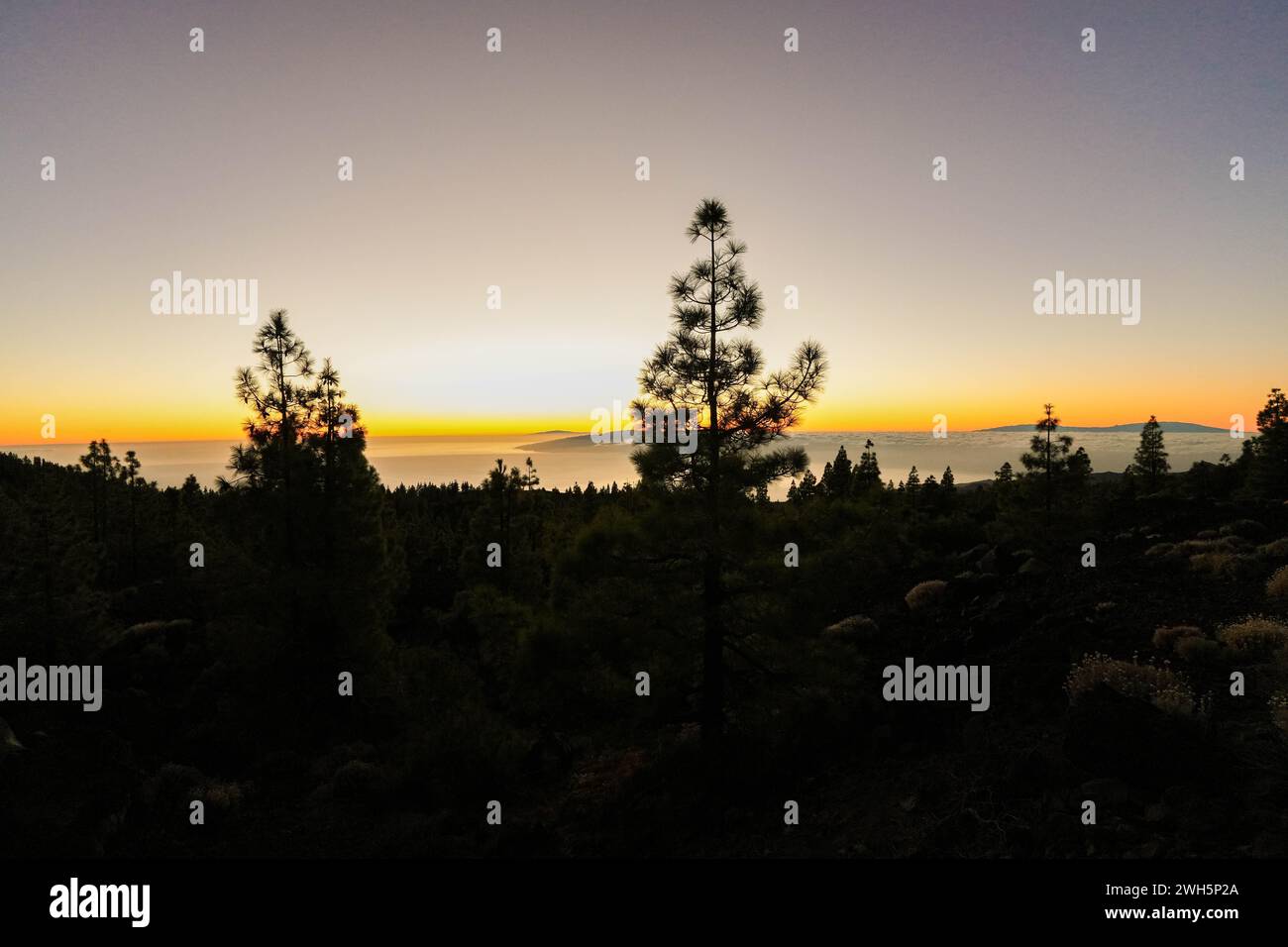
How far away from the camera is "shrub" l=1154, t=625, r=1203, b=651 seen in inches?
444

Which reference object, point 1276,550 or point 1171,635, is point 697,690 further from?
point 1276,550

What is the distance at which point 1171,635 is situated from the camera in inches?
450

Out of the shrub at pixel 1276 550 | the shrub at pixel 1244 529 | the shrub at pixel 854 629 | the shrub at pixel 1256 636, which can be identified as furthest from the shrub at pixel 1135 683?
the shrub at pixel 1244 529

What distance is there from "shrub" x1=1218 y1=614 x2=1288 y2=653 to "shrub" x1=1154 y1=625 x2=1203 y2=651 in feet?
1.27

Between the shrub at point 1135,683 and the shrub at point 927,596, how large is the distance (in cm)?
721

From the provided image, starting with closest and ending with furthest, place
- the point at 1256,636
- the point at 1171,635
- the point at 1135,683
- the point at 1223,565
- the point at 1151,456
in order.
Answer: the point at 1135,683, the point at 1256,636, the point at 1171,635, the point at 1223,565, the point at 1151,456

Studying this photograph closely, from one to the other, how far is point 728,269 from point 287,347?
13.8 m

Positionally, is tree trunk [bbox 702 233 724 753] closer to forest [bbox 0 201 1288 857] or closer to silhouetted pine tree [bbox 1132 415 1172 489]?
forest [bbox 0 201 1288 857]

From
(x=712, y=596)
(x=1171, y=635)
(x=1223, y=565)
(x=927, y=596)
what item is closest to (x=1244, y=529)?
(x=1223, y=565)

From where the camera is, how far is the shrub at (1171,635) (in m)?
11.3

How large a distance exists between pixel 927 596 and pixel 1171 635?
724 cm
